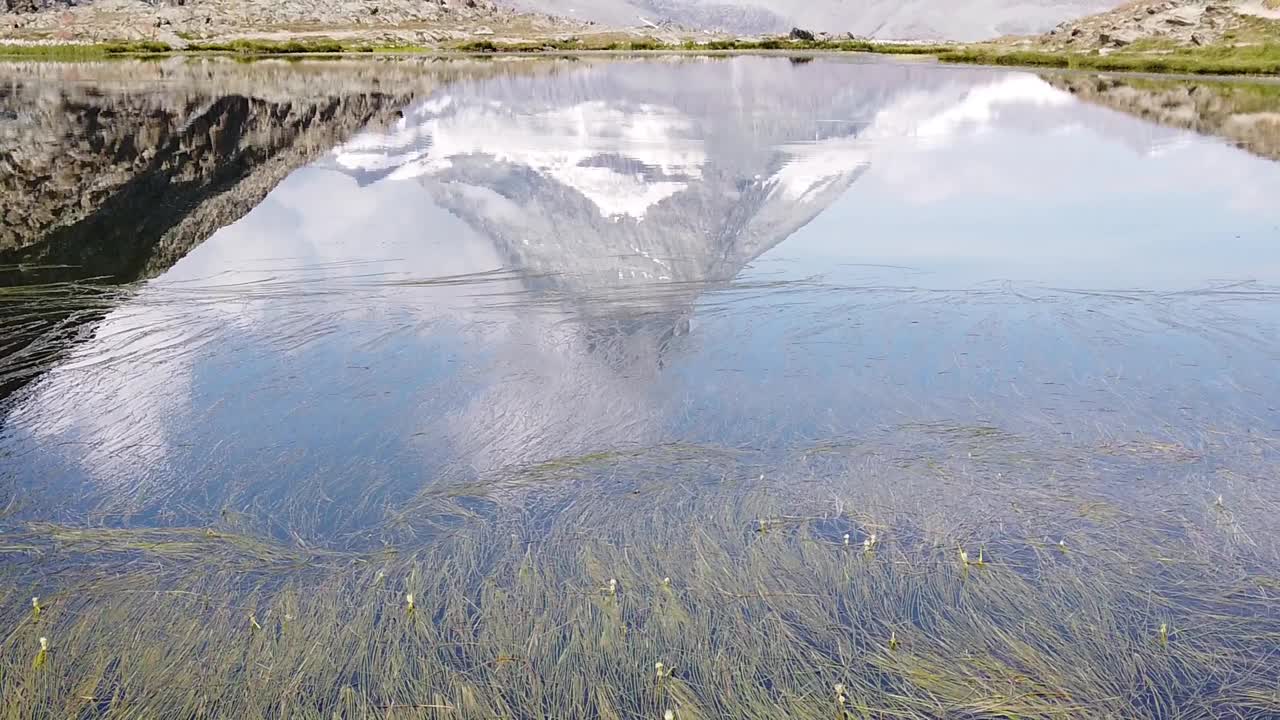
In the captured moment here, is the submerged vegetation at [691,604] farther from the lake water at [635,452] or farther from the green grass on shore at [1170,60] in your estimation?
the green grass on shore at [1170,60]

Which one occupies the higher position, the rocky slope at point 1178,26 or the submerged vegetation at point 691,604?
the rocky slope at point 1178,26

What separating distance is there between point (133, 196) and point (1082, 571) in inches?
712

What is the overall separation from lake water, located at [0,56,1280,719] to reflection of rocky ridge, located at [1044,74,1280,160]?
1282 cm

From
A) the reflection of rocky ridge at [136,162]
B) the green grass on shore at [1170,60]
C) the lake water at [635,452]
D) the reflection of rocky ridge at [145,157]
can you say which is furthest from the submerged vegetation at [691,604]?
the green grass on shore at [1170,60]

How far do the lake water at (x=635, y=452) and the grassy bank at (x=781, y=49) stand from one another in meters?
51.8

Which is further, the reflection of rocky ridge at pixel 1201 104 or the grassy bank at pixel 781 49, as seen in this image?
the grassy bank at pixel 781 49

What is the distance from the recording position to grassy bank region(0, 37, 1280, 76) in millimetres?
61438

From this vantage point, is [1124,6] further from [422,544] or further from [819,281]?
[422,544]

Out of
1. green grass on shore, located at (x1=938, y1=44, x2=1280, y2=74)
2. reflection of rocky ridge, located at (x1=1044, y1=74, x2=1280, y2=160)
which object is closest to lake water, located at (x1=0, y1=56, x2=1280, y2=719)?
reflection of rocky ridge, located at (x1=1044, y1=74, x2=1280, y2=160)

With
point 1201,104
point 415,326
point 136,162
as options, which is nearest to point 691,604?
point 415,326

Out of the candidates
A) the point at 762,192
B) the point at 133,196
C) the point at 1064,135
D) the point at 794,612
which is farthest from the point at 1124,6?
the point at 794,612

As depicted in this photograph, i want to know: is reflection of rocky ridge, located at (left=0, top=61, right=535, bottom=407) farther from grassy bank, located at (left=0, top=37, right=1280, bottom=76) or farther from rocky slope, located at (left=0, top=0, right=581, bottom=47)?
rocky slope, located at (left=0, top=0, right=581, bottom=47)

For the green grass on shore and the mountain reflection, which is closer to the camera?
the mountain reflection

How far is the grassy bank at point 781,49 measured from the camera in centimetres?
6144
